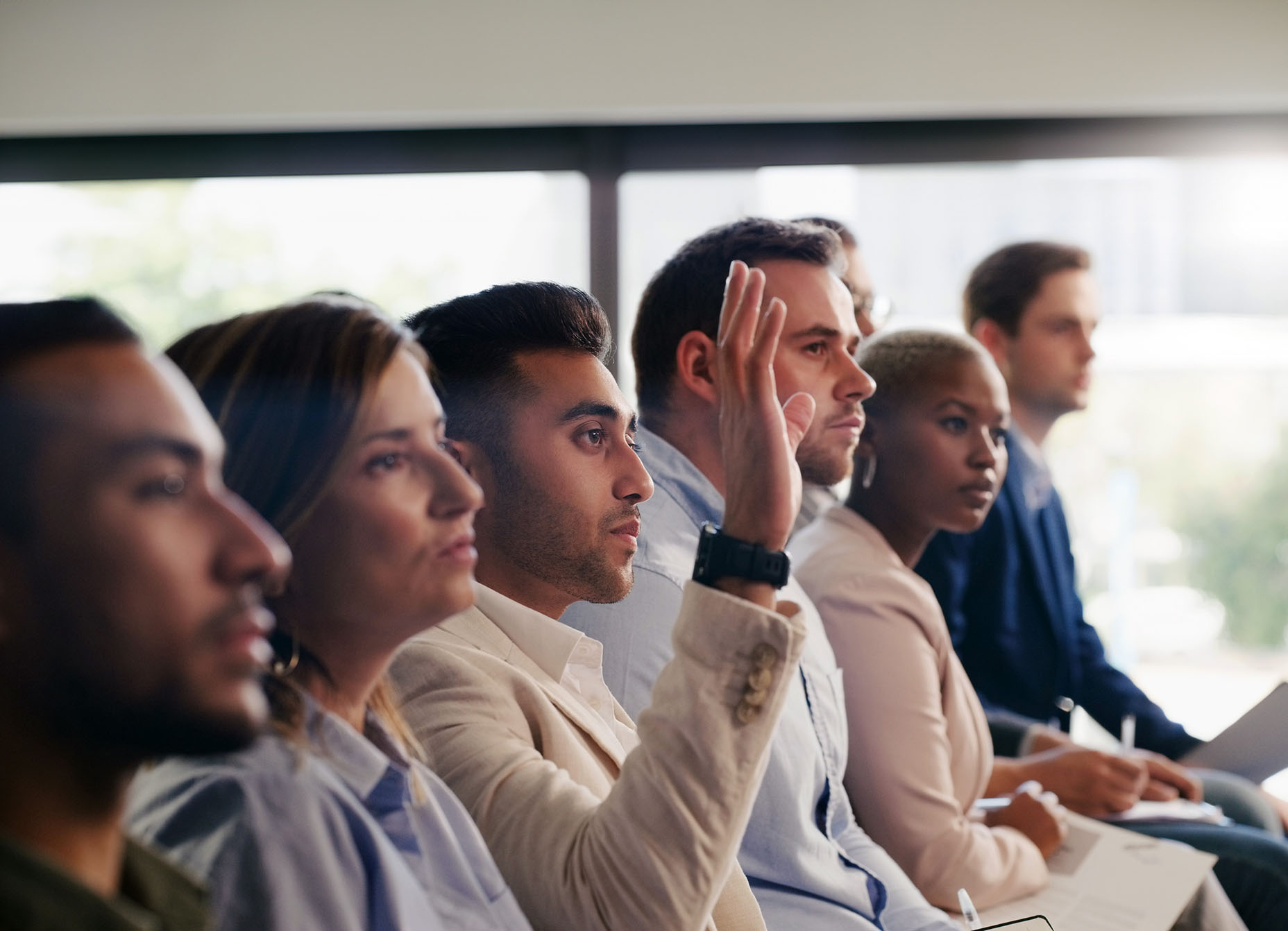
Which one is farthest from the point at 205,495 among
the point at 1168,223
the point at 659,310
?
the point at 1168,223

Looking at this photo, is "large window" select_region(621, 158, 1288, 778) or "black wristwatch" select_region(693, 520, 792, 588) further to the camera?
"large window" select_region(621, 158, 1288, 778)

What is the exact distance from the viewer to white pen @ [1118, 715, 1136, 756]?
1.87 meters

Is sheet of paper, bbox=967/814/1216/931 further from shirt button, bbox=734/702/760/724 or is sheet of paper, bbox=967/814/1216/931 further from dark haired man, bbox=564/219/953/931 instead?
shirt button, bbox=734/702/760/724

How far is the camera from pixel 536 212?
96.9 inches

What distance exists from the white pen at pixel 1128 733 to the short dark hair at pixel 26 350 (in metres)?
1.81

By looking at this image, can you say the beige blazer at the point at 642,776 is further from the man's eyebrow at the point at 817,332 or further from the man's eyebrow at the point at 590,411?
the man's eyebrow at the point at 817,332

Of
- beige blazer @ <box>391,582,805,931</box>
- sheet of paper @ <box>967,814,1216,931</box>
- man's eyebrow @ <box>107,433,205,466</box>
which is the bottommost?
sheet of paper @ <box>967,814,1216,931</box>

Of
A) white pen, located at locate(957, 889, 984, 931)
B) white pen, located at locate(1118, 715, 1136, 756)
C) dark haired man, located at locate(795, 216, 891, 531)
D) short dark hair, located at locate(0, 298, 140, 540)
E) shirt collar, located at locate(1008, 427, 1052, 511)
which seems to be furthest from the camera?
white pen, located at locate(1118, 715, 1136, 756)

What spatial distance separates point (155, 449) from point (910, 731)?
96 centimetres

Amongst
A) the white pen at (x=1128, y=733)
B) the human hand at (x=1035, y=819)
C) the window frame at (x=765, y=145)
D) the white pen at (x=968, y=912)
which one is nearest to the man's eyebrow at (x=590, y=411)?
the white pen at (x=968, y=912)

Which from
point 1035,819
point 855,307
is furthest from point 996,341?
point 1035,819

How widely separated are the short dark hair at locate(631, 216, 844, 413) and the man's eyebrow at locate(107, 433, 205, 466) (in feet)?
2.57

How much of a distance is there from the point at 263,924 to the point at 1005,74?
231 centimetres

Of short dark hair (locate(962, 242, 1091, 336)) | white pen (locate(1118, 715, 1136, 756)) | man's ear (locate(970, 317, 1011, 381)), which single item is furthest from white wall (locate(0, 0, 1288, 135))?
white pen (locate(1118, 715, 1136, 756))
